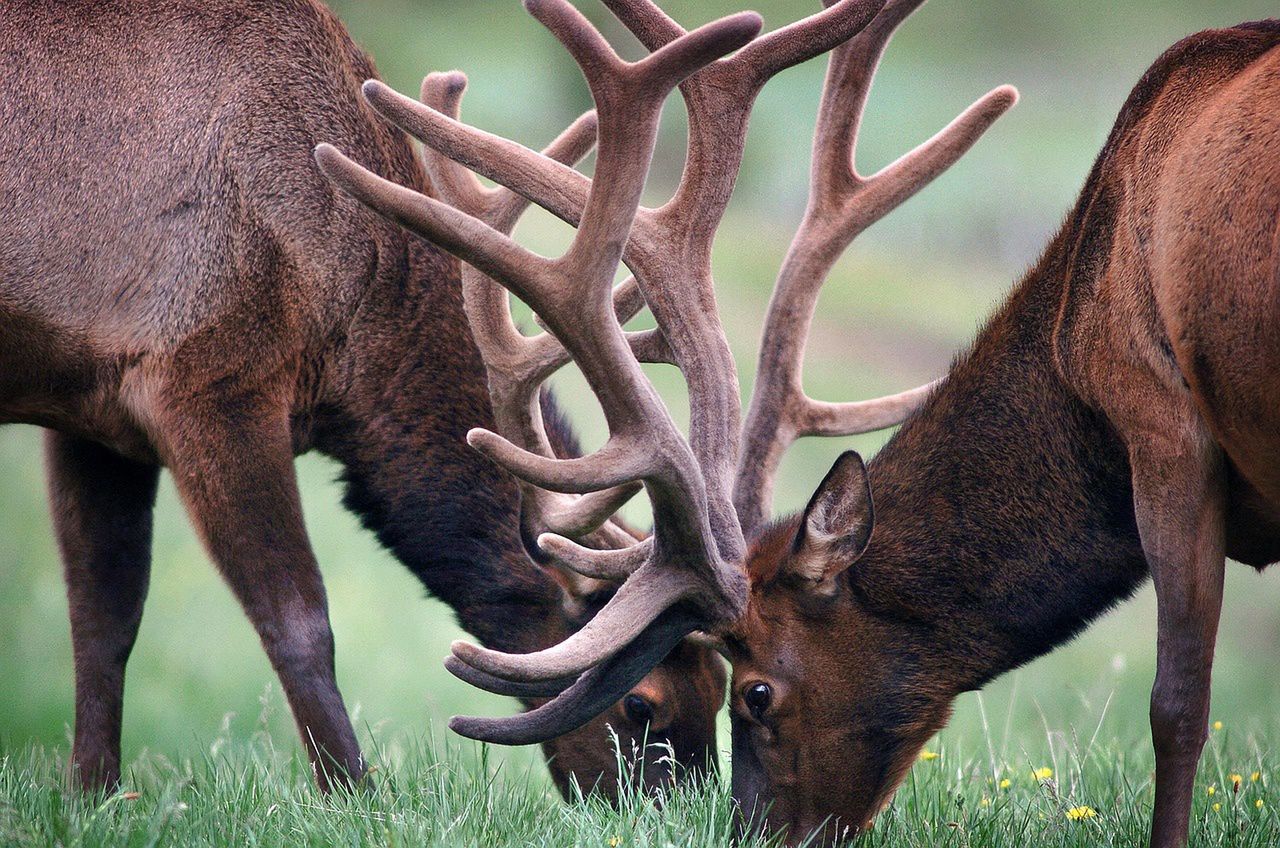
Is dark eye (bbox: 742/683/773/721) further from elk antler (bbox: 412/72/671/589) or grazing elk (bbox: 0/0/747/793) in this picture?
elk antler (bbox: 412/72/671/589)

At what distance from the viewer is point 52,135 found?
12.9ft

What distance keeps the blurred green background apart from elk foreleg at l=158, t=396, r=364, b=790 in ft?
0.62

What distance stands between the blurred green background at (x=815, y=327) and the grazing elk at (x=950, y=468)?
2.96 feet

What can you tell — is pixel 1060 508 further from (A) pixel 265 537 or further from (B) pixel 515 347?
(A) pixel 265 537

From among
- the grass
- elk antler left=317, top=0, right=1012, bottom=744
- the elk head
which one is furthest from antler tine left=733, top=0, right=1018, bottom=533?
the grass

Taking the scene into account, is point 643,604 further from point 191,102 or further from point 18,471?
point 18,471

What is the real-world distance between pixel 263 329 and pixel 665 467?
1.27 metres

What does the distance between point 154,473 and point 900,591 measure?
7.79 ft

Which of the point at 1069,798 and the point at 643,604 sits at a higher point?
the point at 643,604

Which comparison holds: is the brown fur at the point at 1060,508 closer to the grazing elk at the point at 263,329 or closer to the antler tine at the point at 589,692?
the antler tine at the point at 589,692

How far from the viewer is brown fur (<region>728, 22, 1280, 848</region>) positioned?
3.31 m

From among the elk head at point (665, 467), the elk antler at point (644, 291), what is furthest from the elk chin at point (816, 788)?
the elk antler at point (644, 291)

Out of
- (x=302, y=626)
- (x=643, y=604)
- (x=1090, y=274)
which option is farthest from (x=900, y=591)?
(x=302, y=626)

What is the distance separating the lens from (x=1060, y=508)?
3.64m
